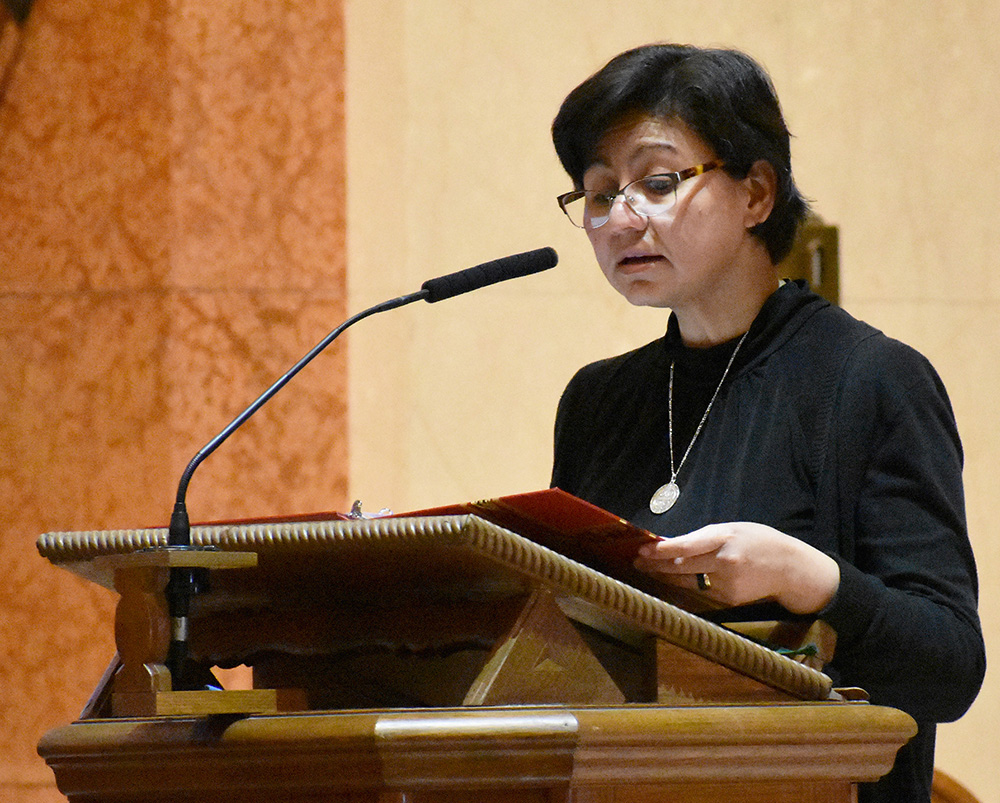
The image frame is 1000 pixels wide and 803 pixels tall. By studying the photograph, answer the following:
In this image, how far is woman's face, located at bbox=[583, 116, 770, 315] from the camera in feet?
6.28

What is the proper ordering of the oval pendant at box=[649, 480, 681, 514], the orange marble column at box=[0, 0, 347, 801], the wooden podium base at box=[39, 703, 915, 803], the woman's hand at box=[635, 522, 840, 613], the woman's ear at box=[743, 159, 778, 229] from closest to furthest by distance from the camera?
the wooden podium base at box=[39, 703, 915, 803], the woman's hand at box=[635, 522, 840, 613], the oval pendant at box=[649, 480, 681, 514], the woman's ear at box=[743, 159, 778, 229], the orange marble column at box=[0, 0, 347, 801]

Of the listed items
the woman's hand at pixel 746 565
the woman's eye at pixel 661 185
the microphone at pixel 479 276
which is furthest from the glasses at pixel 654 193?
the woman's hand at pixel 746 565

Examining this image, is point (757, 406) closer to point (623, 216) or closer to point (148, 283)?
point (623, 216)

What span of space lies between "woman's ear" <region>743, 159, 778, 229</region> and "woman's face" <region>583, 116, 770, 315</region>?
1.2 inches

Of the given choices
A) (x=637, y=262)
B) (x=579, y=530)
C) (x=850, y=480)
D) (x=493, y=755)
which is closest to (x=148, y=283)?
(x=637, y=262)

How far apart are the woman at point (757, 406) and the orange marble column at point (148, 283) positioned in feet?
4.04

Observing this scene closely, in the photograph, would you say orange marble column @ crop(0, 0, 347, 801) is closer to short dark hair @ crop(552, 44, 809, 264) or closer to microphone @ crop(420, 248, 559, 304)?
short dark hair @ crop(552, 44, 809, 264)

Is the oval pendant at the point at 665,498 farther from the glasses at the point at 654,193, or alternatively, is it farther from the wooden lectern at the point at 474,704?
the wooden lectern at the point at 474,704

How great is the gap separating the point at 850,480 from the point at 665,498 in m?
0.28

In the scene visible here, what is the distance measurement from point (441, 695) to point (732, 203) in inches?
36.2

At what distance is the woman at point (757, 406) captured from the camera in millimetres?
1579

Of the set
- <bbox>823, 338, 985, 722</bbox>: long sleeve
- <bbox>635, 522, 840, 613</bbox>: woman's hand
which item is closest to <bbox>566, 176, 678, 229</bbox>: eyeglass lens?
<bbox>823, 338, 985, 722</bbox>: long sleeve

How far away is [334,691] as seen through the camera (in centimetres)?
148

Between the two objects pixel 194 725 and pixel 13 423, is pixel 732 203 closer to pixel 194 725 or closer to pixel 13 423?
pixel 194 725
